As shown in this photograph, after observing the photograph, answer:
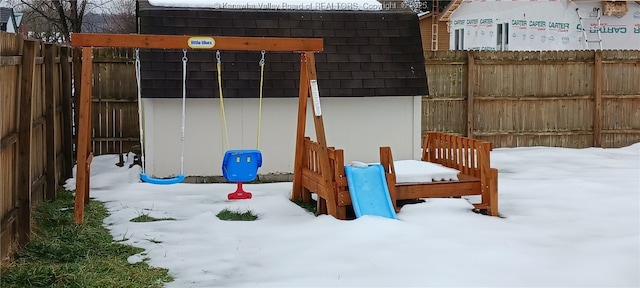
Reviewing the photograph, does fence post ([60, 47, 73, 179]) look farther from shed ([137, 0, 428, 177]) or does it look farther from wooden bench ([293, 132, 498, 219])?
wooden bench ([293, 132, 498, 219])

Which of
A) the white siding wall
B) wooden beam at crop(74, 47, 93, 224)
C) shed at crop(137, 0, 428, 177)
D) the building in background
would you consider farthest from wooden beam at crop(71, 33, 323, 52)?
the building in background

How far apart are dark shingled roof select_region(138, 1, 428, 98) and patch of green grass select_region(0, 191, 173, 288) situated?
3.59 meters

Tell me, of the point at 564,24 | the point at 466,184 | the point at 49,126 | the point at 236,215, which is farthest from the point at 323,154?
the point at 564,24

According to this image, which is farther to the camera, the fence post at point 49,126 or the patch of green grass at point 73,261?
the fence post at point 49,126

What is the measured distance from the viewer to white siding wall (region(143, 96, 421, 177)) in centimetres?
1105

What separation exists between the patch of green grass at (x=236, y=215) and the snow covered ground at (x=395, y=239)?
0.16 metres

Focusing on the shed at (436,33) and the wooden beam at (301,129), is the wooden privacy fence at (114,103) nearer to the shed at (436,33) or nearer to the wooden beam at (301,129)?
the wooden beam at (301,129)

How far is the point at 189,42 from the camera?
8453mm

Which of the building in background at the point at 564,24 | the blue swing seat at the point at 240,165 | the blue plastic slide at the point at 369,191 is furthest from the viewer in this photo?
the building in background at the point at 564,24

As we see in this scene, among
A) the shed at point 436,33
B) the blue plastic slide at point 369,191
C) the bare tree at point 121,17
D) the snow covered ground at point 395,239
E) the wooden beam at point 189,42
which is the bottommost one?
the snow covered ground at point 395,239

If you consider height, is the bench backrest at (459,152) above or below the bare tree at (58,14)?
below

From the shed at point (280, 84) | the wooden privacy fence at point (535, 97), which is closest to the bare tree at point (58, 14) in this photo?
the wooden privacy fence at point (535, 97)

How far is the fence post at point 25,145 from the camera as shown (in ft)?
21.2

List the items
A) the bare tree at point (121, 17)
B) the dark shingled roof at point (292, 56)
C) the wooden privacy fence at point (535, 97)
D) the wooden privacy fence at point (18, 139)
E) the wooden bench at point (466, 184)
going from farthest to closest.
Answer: the bare tree at point (121, 17), the wooden privacy fence at point (535, 97), the dark shingled roof at point (292, 56), the wooden bench at point (466, 184), the wooden privacy fence at point (18, 139)
